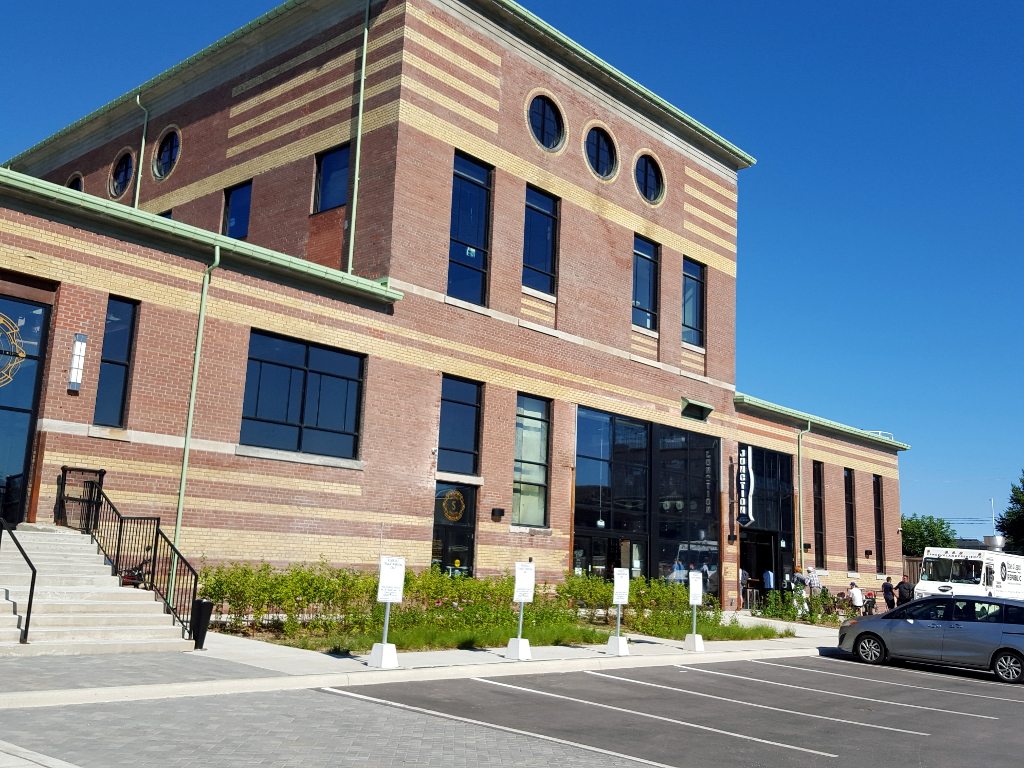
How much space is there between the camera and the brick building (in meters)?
18.0

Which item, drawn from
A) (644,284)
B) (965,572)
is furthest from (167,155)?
(965,572)

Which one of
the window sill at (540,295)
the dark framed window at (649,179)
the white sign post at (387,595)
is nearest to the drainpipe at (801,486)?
the dark framed window at (649,179)

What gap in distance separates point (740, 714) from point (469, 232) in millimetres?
16268

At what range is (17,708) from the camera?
922 centimetres

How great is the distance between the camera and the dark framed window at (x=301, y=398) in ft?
66.4

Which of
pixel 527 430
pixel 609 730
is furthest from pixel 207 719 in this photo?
pixel 527 430

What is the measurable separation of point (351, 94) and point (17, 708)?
62.5 feet

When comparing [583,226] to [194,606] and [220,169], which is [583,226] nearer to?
[220,169]

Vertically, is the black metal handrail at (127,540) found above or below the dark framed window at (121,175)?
below

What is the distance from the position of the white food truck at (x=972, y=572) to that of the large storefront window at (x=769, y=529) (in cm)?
510

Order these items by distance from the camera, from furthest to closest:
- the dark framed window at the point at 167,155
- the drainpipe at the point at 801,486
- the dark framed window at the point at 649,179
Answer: the drainpipe at the point at 801,486, the dark framed window at the point at 649,179, the dark framed window at the point at 167,155

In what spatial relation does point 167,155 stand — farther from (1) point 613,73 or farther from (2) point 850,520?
(2) point 850,520

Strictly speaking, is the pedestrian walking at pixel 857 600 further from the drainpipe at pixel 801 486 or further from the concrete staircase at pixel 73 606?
the concrete staircase at pixel 73 606

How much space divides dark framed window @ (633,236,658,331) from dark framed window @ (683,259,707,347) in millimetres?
1847
